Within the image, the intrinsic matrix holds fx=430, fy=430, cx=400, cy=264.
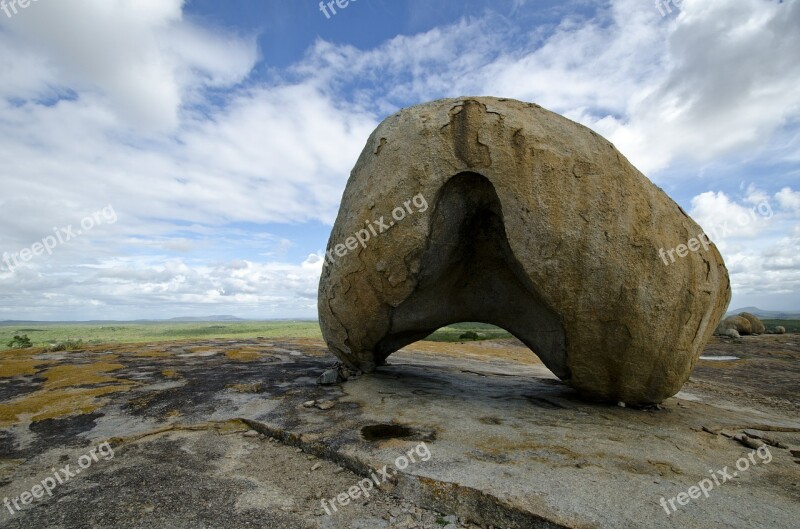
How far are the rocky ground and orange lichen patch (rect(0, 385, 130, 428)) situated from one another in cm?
4

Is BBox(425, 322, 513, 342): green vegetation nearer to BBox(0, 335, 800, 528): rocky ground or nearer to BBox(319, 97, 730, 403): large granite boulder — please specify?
BBox(319, 97, 730, 403): large granite boulder

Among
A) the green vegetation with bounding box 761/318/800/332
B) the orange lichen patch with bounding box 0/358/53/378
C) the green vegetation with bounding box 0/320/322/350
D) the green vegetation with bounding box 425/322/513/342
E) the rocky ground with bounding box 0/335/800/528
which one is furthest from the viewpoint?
the green vegetation with bounding box 761/318/800/332

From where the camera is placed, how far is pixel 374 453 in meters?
4.16

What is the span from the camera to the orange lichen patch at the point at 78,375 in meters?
7.03

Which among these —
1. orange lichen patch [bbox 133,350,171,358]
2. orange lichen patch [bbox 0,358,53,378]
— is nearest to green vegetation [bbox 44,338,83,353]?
orange lichen patch [bbox 133,350,171,358]

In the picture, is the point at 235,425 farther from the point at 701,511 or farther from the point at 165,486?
the point at 701,511

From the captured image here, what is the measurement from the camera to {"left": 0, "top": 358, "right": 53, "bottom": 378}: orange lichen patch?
25.2 feet

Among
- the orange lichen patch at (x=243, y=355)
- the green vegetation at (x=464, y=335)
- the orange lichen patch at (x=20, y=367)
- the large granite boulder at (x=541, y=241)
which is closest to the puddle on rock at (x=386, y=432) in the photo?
the large granite boulder at (x=541, y=241)

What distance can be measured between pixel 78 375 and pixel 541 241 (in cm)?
803

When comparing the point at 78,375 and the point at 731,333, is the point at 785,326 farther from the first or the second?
the point at 78,375

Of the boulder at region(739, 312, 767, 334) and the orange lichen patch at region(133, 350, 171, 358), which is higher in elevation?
the boulder at region(739, 312, 767, 334)

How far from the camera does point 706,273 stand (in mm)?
5570

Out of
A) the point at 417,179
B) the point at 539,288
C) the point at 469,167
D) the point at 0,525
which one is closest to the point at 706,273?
the point at 539,288

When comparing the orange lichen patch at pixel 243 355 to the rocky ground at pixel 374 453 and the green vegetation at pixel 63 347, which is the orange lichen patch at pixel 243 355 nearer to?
the rocky ground at pixel 374 453
